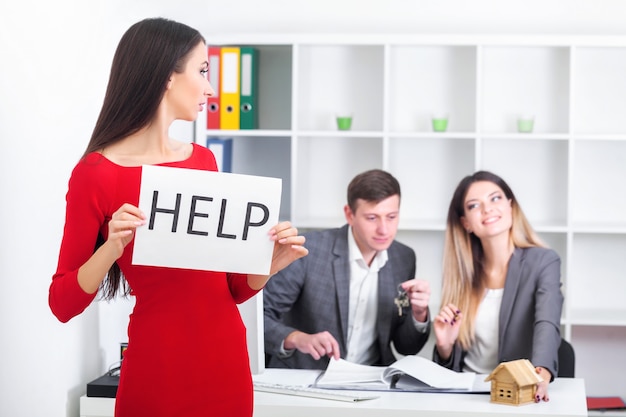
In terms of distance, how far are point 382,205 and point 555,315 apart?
0.70m

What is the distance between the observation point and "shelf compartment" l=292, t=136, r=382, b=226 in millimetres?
4148

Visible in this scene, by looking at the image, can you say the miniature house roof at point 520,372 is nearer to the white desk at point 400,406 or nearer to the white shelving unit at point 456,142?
the white desk at point 400,406

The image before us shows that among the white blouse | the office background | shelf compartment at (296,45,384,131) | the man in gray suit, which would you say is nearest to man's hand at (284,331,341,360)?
the man in gray suit

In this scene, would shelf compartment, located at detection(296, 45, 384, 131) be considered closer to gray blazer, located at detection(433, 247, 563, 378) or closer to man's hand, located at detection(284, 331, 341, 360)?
gray blazer, located at detection(433, 247, 563, 378)

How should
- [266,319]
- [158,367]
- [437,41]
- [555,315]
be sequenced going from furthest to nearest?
[437,41] → [266,319] → [555,315] → [158,367]

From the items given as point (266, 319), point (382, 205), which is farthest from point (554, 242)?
point (266, 319)

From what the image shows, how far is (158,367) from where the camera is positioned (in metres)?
1.52

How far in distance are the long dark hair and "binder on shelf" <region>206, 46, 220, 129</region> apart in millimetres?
2401

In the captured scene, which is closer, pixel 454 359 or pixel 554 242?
pixel 454 359

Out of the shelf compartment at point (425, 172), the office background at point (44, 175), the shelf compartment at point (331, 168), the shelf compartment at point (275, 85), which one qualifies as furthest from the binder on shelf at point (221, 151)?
the office background at point (44, 175)

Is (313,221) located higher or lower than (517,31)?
lower

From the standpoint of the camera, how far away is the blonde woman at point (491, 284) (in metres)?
2.87

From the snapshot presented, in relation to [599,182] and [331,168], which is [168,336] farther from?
[599,182]

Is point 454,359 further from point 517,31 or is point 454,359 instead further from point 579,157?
point 517,31
